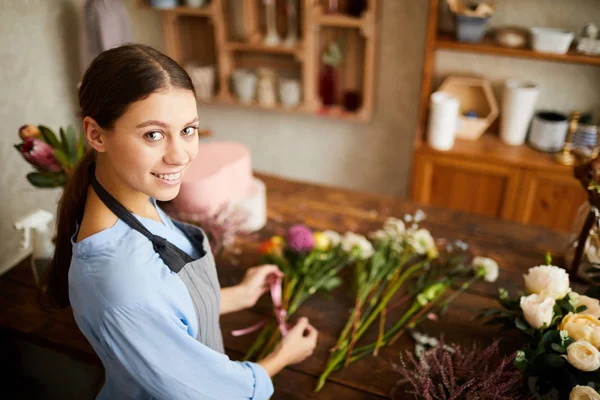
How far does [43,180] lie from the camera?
1.59m

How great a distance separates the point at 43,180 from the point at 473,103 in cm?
227

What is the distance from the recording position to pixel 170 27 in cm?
325

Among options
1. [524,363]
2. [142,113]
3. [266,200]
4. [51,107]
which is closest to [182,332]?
[142,113]

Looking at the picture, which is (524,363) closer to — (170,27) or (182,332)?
(182,332)

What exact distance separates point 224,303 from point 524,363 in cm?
77

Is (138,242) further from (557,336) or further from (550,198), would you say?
(550,198)

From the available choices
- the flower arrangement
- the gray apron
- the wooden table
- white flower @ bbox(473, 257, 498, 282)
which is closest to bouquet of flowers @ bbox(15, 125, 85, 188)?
the wooden table

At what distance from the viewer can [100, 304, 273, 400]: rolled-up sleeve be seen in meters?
0.99

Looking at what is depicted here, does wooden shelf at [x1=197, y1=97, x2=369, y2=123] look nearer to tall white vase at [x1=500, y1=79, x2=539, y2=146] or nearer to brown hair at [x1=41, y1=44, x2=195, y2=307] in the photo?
tall white vase at [x1=500, y1=79, x2=539, y2=146]

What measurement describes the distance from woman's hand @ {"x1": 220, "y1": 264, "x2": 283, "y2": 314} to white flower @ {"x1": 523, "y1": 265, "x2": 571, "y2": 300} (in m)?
0.69

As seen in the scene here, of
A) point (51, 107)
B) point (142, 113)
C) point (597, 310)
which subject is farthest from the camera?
point (51, 107)

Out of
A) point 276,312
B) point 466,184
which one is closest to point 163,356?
point 276,312

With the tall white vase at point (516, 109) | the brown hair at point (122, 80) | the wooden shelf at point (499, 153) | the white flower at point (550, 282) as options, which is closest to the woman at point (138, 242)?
the brown hair at point (122, 80)

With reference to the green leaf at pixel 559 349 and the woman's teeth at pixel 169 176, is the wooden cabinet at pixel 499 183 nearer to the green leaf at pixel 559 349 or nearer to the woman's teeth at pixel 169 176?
the green leaf at pixel 559 349
